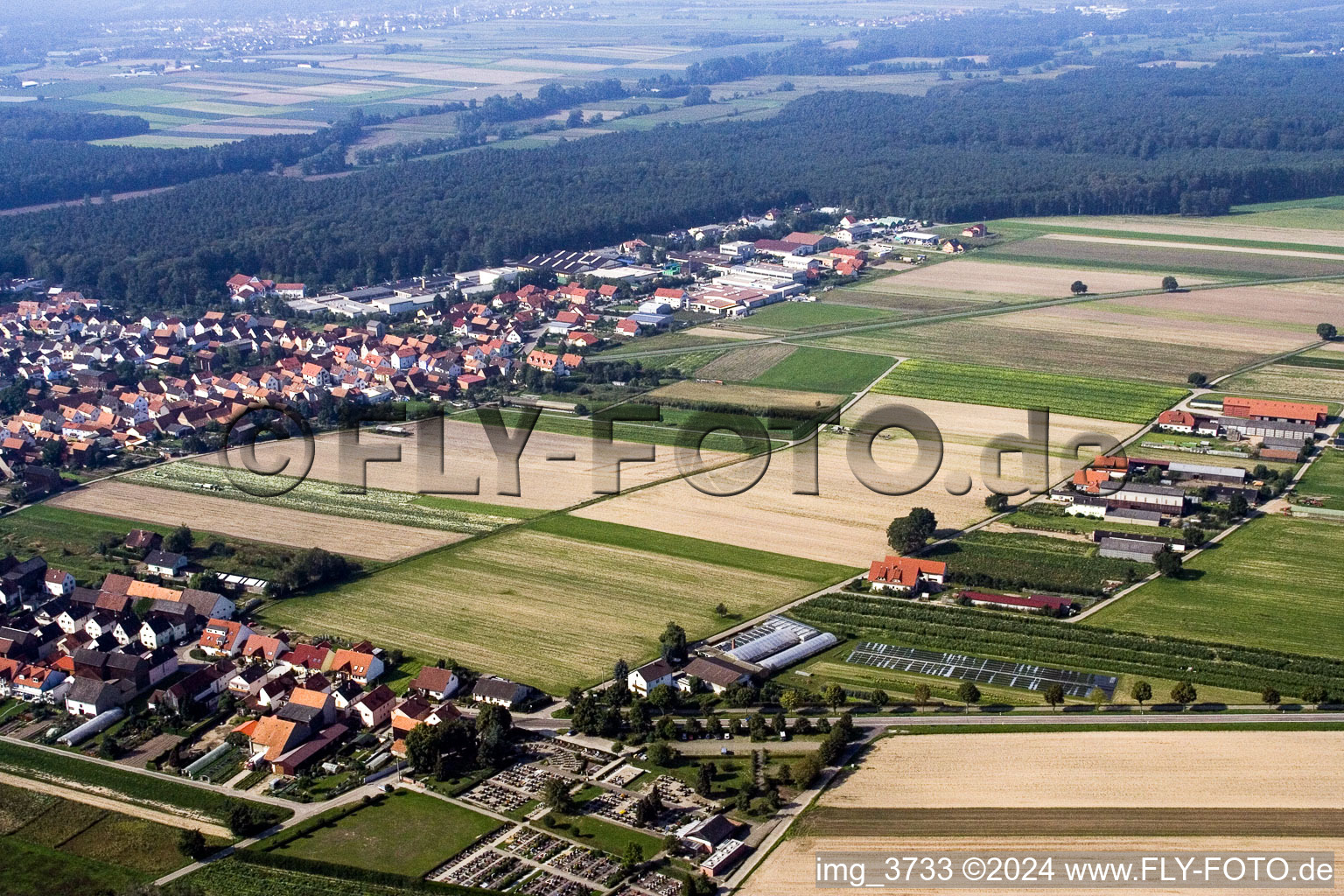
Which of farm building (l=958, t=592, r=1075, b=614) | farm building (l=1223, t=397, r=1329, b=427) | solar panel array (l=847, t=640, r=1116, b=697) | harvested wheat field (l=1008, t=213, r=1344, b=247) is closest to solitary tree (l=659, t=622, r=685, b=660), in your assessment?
solar panel array (l=847, t=640, r=1116, b=697)

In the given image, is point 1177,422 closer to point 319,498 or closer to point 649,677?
point 649,677

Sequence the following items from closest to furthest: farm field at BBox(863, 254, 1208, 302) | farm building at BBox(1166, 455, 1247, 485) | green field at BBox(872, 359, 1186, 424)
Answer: farm building at BBox(1166, 455, 1247, 485) < green field at BBox(872, 359, 1186, 424) < farm field at BBox(863, 254, 1208, 302)

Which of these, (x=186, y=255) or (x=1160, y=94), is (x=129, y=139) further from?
(x=1160, y=94)

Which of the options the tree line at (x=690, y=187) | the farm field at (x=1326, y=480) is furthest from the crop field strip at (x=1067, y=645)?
the tree line at (x=690, y=187)

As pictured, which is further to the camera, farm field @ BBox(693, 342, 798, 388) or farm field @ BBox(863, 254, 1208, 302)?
farm field @ BBox(863, 254, 1208, 302)

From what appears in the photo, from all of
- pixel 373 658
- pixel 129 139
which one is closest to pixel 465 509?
pixel 373 658

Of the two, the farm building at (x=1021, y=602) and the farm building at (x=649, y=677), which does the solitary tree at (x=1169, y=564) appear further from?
the farm building at (x=649, y=677)

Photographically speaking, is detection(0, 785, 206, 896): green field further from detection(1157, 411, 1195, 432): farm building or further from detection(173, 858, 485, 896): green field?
detection(1157, 411, 1195, 432): farm building
